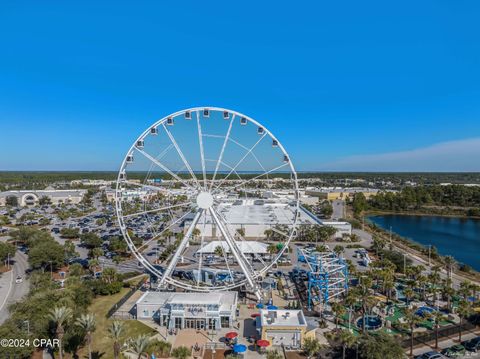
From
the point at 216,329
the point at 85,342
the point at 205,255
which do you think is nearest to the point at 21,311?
the point at 85,342

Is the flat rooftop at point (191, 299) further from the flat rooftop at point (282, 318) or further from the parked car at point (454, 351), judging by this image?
the parked car at point (454, 351)

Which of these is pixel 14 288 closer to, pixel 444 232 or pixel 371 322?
pixel 371 322

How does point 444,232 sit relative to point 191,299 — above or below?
below

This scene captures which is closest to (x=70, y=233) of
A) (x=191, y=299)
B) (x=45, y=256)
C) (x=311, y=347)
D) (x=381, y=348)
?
(x=45, y=256)

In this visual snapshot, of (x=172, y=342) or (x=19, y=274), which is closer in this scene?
(x=172, y=342)

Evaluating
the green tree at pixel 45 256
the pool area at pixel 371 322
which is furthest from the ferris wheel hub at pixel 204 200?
the green tree at pixel 45 256

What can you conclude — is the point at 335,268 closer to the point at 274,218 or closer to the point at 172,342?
the point at 172,342
